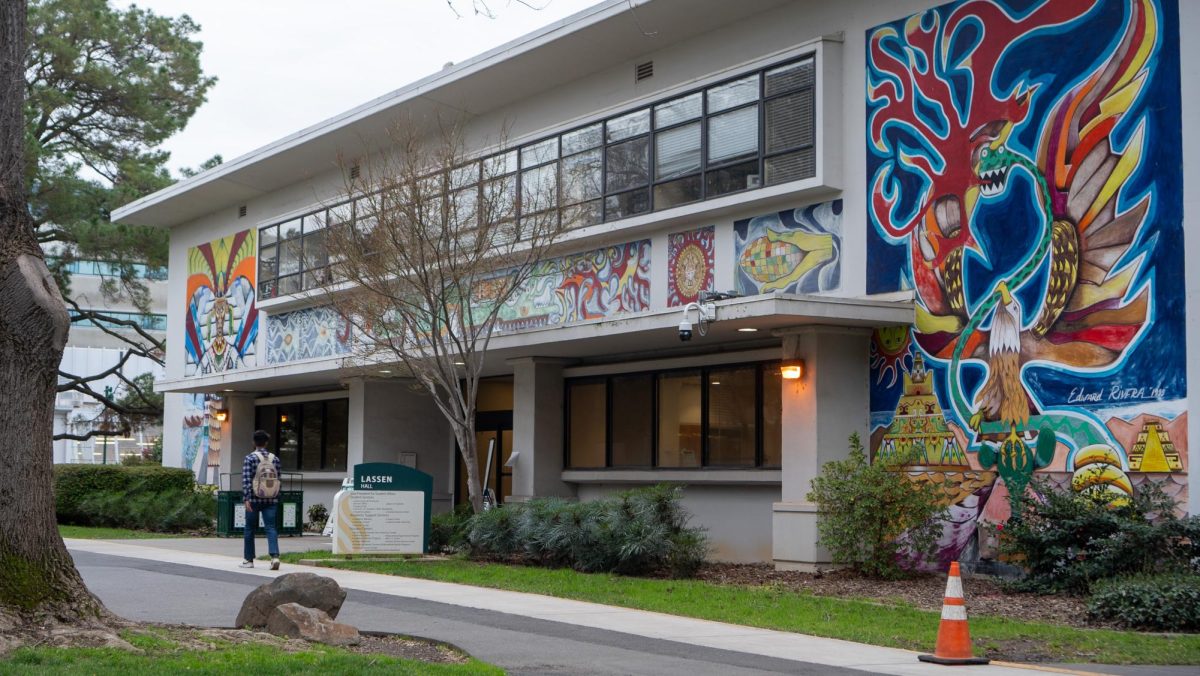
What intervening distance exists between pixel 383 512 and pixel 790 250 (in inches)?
269

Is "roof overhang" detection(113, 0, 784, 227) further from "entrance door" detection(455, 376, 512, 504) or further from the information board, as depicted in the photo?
the information board

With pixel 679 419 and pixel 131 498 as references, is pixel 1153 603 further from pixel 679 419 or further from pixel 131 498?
pixel 131 498

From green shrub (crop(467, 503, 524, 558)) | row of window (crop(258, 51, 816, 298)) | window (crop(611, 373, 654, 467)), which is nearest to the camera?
row of window (crop(258, 51, 816, 298))

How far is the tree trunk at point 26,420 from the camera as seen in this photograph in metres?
10.2

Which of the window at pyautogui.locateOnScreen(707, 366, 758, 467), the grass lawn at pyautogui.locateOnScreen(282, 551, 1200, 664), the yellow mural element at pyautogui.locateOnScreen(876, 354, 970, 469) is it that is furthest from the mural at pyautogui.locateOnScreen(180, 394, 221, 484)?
the yellow mural element at pyautogui.locateOnScreen(876, 354, 970, 469)

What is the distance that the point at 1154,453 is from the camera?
1493 centimetres

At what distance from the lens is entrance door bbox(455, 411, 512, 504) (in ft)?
88.2

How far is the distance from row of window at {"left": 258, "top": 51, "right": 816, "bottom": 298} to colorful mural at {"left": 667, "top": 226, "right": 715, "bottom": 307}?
56cm

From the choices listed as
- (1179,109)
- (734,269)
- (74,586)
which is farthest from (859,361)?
(74,586)

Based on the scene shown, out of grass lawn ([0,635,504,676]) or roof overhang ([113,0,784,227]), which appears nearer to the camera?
grass lawn ([0,635,504,676])

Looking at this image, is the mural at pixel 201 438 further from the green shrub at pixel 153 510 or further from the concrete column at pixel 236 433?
the green shrub at pixel 153 510

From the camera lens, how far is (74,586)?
1047 cm

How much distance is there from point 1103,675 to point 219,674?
632 centimetres

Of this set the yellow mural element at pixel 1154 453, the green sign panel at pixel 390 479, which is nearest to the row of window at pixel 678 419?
the green sign panel at pixel 390 479
